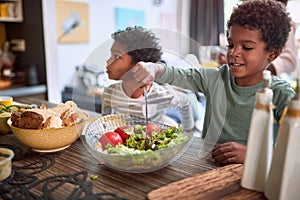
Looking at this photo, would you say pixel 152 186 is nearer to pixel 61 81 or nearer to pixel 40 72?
pixel 40 72

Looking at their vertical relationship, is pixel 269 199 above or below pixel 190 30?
below

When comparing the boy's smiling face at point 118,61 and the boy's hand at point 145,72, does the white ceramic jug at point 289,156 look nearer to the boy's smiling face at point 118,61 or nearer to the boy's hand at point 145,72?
the boy's hand at point 145,72

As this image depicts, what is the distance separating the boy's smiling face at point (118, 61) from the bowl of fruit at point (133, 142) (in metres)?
0.17

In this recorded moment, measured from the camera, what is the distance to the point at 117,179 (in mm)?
835

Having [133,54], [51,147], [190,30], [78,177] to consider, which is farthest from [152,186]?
[190,30]

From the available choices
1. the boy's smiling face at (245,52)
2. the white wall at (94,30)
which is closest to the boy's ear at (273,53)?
the boy's smiling face at (245,52)

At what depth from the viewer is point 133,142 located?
0.93 metres

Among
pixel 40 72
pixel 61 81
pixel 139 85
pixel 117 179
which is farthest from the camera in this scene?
pixel 61 81

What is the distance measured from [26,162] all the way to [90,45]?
149 inches

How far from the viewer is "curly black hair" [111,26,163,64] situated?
114 cm

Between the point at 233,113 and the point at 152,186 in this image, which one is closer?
the point at 152,186

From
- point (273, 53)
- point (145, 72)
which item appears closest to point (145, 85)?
point (145, 72)

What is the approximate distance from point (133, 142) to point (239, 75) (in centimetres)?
46

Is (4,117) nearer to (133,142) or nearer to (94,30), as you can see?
(133,142)
